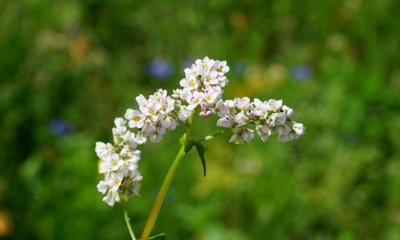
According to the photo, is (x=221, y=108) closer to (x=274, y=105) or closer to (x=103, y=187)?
(x=274, y=105)

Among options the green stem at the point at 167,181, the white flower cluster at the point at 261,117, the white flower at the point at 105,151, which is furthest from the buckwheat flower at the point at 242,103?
the white flower at the point at 105,151

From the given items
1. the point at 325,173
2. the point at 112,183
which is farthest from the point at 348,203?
the point at 112,183

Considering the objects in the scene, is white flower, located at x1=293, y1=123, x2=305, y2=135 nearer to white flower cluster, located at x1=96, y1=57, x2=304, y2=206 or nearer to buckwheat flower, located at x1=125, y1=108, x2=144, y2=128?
white flower cluster, located at x1=96, y1=57, x2=304, y2=206

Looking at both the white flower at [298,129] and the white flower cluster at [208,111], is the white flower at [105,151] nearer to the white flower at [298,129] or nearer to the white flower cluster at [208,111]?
the white flower cluster at [208,111]

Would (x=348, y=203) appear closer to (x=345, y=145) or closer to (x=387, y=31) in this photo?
(x=345, y=145)

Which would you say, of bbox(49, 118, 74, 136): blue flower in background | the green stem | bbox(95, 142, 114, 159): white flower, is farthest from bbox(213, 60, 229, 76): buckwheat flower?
bbox(49, 118, 74, 136): blue flower in background

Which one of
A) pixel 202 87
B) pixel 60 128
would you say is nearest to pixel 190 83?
pixel 202 87
